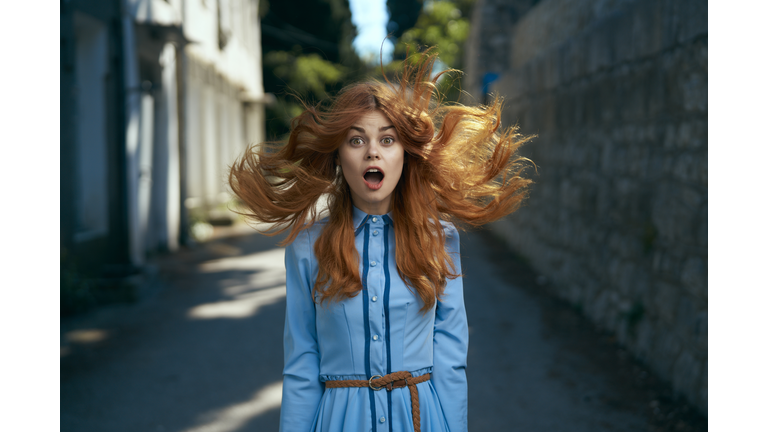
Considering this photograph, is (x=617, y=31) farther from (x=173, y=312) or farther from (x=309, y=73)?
(x=309, y=73)

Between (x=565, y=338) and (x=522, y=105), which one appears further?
(x=522, y=105)

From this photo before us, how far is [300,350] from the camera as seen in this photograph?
68.6 inches

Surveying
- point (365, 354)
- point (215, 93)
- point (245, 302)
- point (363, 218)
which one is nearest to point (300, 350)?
point (365, 354)

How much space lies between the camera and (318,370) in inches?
70.0

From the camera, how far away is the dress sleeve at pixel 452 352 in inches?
70.5

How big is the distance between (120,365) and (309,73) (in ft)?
55.2

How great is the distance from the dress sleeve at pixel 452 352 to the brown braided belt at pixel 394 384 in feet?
0.31

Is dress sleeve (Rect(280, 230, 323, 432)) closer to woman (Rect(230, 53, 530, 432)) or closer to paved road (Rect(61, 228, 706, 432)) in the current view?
woman (Rect(230, 53, 530, 432))

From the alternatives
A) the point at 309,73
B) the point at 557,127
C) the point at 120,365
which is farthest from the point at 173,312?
the point at 309,73

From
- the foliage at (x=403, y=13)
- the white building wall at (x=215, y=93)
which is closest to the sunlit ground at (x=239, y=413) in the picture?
the white building wall at (x=215, y=93)

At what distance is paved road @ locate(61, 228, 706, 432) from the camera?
141 inches

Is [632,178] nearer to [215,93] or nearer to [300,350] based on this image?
[300,350]

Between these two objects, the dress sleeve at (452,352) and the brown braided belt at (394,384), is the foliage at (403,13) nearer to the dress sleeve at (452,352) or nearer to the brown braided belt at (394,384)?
the dress sleeve at (452,352)

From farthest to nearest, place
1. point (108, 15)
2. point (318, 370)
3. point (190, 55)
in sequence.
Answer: point (190, 55)
point (108, 15)
point (318, 370)
